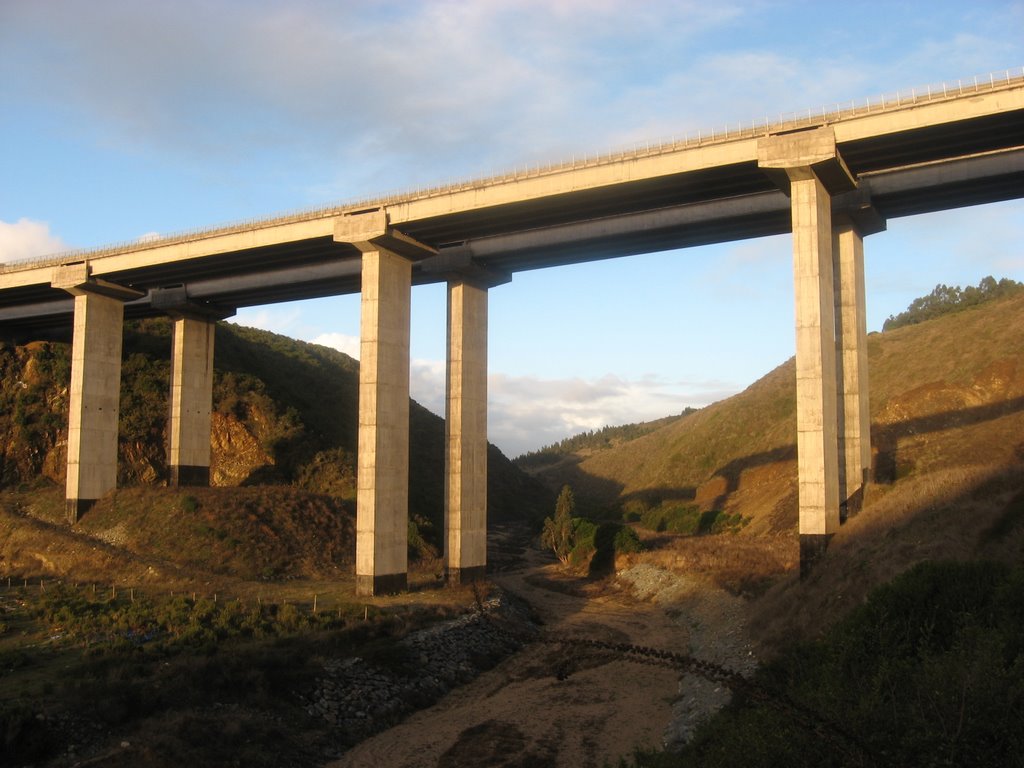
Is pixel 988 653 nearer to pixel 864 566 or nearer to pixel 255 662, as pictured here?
pixel 864 566

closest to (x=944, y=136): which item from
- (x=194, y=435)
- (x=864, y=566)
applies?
(x=864, y=566)

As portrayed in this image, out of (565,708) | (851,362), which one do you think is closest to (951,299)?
(851,362)

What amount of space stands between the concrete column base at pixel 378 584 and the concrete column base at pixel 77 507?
900 inches

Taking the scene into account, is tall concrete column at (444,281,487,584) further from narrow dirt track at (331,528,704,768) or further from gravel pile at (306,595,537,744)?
narrow dirt track at (331,528,704,768)

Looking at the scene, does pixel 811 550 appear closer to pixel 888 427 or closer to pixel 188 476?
pixel 888 427

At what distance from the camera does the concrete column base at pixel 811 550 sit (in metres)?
29.8

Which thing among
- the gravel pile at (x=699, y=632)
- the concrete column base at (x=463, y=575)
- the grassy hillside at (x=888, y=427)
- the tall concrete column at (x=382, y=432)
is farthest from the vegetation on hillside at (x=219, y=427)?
the grassy hillside at (x=888, y=427)

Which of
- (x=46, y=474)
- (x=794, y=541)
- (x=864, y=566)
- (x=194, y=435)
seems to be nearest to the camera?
(x=864, y=566)

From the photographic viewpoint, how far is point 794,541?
46.2 metres

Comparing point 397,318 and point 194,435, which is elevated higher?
point 397,318

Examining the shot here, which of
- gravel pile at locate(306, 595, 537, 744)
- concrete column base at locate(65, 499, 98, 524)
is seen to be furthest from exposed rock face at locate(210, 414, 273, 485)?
gravel pile at locate(306, 595, 537, 744)

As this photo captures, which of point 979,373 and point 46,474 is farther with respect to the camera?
point 46,474

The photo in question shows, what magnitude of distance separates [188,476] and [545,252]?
3052cm

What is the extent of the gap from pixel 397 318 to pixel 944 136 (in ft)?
80.5
